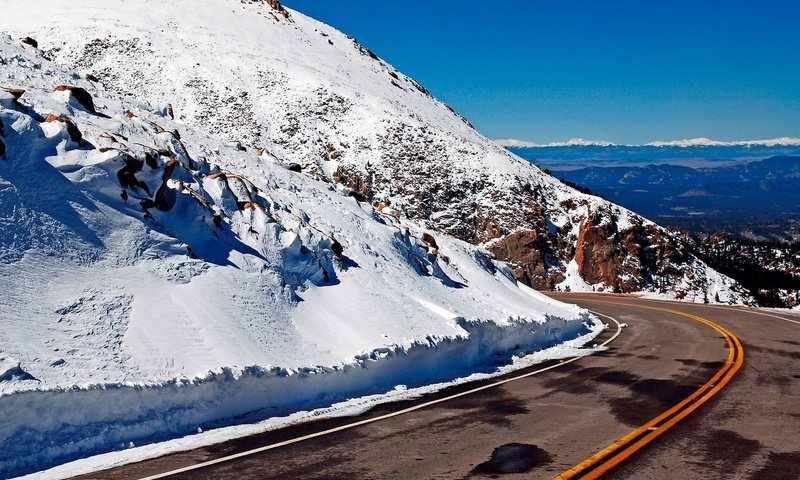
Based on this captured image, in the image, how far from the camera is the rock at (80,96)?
16234 millimetres

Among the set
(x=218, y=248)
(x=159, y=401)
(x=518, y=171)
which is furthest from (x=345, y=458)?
(x=518, y=171)

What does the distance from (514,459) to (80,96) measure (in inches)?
583

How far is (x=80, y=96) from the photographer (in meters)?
16.4

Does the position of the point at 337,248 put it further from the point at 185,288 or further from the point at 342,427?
the point at 342,427

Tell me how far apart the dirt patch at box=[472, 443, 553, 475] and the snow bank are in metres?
3.73

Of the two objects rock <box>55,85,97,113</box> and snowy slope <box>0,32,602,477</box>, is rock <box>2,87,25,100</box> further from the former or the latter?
rock <box>55,85,97,113</box>

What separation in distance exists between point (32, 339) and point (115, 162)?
5394 mm

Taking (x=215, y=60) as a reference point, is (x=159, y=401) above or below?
below

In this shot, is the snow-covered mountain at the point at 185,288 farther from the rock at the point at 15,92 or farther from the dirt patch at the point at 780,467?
the dirt patch at the point at 780,467

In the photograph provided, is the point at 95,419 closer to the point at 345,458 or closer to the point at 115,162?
the point at 345,458

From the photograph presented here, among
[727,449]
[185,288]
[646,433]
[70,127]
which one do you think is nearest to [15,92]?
[70,127]

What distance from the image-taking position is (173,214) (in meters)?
13.8

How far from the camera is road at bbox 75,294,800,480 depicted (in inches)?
268

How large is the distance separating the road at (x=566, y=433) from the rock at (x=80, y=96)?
11861 millimetres
